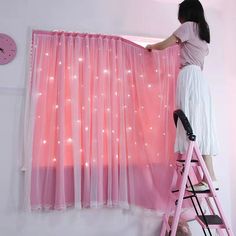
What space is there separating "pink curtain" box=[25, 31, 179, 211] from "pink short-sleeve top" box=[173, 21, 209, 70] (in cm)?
24

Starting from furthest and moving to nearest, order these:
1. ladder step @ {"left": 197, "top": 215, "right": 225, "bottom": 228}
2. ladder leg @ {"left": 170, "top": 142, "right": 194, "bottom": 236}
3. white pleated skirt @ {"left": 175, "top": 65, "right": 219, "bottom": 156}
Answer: white pleated skirt @ {"left": 175, "top": 65, "right": 219, "bottom": 156}, ladder leg @ {"left": 170, "top": 142, "right": 194, "bottom": 236}, ladder step @ {"left": 197, "top": 215, "right": 225, "bottom": 228}

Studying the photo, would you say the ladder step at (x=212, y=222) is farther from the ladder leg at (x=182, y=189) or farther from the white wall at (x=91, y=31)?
the white wall at (x=91, y=31)

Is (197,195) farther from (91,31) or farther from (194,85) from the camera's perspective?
(91,31)

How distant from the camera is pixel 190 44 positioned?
1.98 meters

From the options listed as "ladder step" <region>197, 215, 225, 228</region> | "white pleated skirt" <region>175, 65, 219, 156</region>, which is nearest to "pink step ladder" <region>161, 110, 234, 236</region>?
"ladder step" <region>197, 215, 225, 228</region>

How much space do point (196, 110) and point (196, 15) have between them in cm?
67

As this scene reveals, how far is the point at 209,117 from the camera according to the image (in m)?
1.90

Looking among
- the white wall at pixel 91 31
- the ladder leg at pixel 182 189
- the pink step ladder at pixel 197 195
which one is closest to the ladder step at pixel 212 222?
the pink step ladder at pixel 197 195

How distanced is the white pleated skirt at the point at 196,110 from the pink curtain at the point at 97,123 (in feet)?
0.90

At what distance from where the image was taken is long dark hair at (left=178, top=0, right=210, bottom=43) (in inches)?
77.1

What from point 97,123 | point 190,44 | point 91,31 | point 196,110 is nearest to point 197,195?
point 196,110

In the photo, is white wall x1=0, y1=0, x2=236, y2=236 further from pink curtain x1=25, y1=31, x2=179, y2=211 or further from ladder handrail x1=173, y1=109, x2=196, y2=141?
ladder handrail x1=173, y1=109, x2=196, y2=141

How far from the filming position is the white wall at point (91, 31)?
2.00 m

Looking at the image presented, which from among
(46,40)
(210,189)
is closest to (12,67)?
(46,40)
